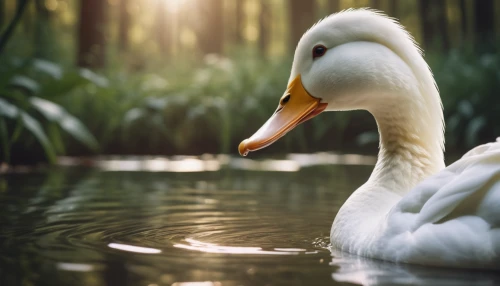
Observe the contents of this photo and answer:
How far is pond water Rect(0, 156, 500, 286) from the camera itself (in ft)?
11.7

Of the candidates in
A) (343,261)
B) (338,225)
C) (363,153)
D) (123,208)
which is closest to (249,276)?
(343,261)

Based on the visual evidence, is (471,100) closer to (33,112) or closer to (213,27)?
(33,112)

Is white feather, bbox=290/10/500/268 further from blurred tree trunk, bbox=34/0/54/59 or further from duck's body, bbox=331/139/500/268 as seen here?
blurred tree trunk, bbox=34/0/54/59

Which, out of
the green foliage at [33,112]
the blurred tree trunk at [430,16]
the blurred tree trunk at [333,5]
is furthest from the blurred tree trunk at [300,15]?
the green foliage at [33,112]

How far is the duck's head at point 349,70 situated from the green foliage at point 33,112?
4972 millimetres

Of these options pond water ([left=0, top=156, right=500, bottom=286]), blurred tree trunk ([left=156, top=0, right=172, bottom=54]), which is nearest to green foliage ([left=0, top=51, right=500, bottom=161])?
pond water ([left=0, top=156, right=500, bottom=286])

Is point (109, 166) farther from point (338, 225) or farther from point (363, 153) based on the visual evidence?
point (338, 225)

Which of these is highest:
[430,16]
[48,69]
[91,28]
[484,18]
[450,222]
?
[430,16]

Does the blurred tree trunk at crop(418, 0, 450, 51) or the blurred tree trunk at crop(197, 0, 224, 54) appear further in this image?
the blurred tree trunk at crop(197, 0, 224, 54)

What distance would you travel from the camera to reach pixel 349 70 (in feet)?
15.5

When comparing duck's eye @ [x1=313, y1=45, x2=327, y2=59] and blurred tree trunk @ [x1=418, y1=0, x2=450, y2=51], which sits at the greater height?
blurred tree trunk @ [x1=418, y1=0, x2=450, y2=51]

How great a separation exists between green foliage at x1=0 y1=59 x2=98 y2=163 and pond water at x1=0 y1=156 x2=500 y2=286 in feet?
2.04

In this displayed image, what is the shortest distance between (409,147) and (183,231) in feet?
4.82

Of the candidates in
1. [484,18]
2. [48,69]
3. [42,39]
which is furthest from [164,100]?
[484,18]
